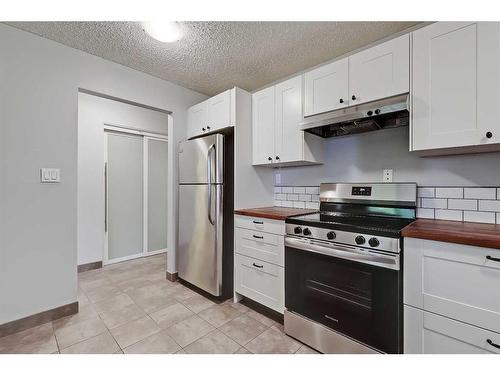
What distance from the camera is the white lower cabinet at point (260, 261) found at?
1907 millimetres

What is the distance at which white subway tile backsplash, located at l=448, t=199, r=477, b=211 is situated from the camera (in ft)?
5.16

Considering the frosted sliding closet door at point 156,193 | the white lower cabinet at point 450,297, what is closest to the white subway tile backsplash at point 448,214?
the white lower cabinet at point 450,297

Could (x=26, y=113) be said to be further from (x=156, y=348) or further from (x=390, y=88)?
(x=390, y=88)

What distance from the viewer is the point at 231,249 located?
2.39 meters

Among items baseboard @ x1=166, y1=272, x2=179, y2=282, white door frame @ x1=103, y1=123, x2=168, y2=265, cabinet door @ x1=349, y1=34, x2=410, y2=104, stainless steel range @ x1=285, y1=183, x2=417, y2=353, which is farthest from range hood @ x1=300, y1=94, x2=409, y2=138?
white door frame @ x1=103, y1=123, x2=168, y2=265

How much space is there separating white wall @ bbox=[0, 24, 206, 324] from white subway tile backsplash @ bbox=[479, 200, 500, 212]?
3.20m

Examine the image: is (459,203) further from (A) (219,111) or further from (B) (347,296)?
(A) (219,111)

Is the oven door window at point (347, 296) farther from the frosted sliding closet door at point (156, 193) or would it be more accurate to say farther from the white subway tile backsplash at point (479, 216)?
the frosted sliding closet door at point (156, 193)

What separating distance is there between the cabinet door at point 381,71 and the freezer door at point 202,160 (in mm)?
1251

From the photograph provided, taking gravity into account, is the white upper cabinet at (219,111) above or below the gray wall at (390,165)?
above

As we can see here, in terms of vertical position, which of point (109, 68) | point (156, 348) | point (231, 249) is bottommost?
point (156, 348)

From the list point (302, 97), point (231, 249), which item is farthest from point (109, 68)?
point (231, 249)

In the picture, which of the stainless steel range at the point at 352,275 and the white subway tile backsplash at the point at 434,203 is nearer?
the stainless steel range at the point at 352,275
